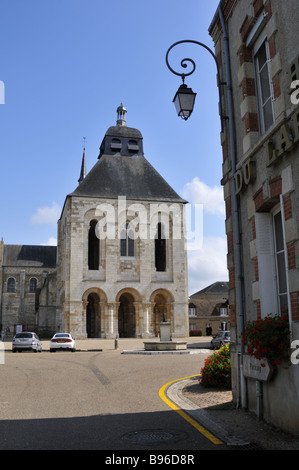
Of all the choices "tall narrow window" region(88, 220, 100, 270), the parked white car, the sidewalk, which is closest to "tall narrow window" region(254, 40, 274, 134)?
the sidewalk

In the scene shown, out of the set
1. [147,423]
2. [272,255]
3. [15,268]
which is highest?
[15,268]

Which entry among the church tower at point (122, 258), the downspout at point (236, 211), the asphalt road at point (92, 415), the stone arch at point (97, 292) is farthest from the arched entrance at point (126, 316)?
the downspout at point (236, 211)

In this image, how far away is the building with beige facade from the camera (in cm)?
595

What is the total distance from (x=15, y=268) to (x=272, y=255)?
61.1 m

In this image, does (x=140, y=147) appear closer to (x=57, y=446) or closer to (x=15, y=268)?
(x=15, y=268)

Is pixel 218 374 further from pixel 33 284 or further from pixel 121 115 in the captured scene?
pixel 33 284

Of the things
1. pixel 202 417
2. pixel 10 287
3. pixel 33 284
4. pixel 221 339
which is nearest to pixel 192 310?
pixel 33 284

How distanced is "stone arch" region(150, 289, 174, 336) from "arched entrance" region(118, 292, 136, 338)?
205 cm

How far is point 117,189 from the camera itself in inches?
1793

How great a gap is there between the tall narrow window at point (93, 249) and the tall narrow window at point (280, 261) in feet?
125

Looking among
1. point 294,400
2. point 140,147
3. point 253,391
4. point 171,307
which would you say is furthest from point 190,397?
point 140,147

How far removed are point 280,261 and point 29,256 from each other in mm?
62704
